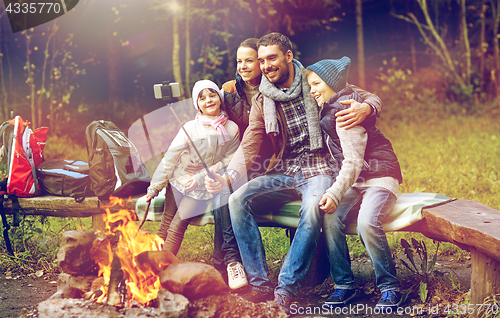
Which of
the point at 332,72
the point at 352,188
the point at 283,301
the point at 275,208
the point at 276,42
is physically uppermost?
the point at 276,42

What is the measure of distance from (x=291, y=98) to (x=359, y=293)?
1.46 meters

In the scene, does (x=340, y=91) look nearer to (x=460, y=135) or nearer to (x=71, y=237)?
(x=71, y=237)

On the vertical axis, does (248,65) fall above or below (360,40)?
below

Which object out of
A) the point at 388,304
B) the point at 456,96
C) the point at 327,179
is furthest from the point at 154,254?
the point at 456,96

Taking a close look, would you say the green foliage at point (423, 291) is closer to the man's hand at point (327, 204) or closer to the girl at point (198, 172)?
the man's hand at point (327, 204)

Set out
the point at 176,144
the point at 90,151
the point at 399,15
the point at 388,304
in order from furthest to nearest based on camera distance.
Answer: the point at 399,15 < the point at 90,151 < the point at 176,144 < the point at 388,304

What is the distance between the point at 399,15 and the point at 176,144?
36.9ft

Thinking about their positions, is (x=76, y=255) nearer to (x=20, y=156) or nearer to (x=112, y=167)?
(x=112, y=167)

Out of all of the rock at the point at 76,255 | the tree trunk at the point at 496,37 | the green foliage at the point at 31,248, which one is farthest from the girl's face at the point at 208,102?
the tree trunk at the point at 496,37

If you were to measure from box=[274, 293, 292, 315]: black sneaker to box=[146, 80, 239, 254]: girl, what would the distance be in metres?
0.89

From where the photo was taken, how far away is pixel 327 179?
320 cm

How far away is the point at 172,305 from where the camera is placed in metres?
2.62

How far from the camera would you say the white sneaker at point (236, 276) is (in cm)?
313

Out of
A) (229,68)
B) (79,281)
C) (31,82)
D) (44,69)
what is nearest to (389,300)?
(79,281)
